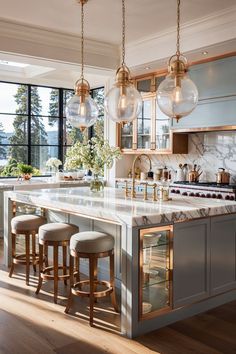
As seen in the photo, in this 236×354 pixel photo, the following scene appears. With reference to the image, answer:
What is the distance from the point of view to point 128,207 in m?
3.54

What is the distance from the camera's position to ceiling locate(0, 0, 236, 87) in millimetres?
4676

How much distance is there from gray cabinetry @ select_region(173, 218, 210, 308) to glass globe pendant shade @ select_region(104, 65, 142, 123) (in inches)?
46.9

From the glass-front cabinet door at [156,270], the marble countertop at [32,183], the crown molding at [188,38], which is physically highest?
the crown molding at [188,38]

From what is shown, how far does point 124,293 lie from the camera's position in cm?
315

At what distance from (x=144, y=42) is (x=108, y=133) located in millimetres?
1857

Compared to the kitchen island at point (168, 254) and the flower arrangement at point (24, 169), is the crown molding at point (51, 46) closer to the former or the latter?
the flower arrangement at point (24, 169)

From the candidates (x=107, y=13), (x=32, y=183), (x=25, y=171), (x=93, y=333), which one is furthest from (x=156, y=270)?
(x=25, y=171)

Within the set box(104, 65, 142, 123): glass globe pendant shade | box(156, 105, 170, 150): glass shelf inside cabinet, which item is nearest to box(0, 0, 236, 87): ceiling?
box(156, 105, 170, 150): glass shelf inside cabinet

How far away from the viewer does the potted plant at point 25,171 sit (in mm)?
7203

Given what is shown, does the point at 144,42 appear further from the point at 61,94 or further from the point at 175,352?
the point at 175,352

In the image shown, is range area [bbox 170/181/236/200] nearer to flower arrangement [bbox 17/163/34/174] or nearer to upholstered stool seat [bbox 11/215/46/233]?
upholstered stool seat [bbox 11/215/46/233]

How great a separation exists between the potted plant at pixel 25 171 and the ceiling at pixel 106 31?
Answer: 191 cm

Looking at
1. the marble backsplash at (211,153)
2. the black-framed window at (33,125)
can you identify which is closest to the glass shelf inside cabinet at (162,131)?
the marble backsplash at (211,153)

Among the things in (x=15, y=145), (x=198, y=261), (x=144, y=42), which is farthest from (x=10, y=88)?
(x=198, y=261)
